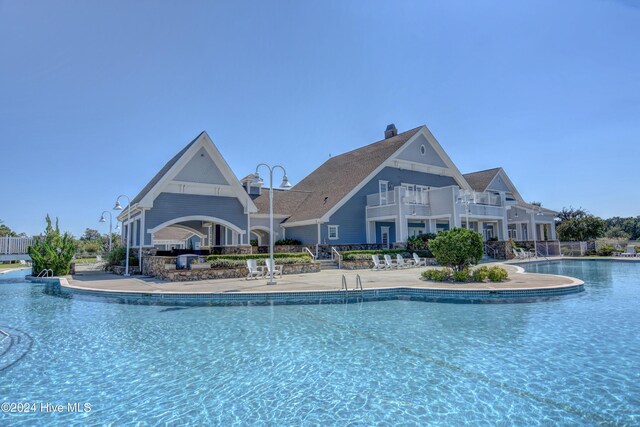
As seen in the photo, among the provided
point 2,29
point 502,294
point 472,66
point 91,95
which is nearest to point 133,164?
point 91,95

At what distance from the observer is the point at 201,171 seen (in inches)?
814

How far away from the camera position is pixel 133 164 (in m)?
23.1

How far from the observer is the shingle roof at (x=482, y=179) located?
112 feet

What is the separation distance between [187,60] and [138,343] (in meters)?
12.6

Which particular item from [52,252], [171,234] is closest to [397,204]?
[52,252]

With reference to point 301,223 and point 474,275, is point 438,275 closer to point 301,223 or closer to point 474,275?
point 474,275

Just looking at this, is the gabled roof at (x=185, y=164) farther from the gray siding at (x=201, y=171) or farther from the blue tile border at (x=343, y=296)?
the blue tile border at (x=343, y=296)

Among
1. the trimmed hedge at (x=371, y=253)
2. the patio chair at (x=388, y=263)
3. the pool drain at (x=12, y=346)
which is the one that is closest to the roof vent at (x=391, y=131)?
the trimmed hedge at (x=371, y=253)

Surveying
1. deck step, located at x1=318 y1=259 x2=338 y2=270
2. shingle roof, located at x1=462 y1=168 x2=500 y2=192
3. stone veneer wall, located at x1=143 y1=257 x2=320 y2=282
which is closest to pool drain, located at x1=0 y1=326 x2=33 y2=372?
stone veneer wall, located at x1=143 y1=257 x2=320 y2=282

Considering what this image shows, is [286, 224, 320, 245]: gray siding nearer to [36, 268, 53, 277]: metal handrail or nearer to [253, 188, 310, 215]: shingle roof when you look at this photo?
[253, 188, 310, 215]: shingle roof

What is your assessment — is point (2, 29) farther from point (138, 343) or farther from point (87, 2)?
Result: point (138, 343)

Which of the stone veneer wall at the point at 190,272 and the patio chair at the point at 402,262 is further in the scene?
the patio chair at the point at 402,262

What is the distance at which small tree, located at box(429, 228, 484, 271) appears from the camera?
13.5 meters

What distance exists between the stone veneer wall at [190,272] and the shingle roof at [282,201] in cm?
884
